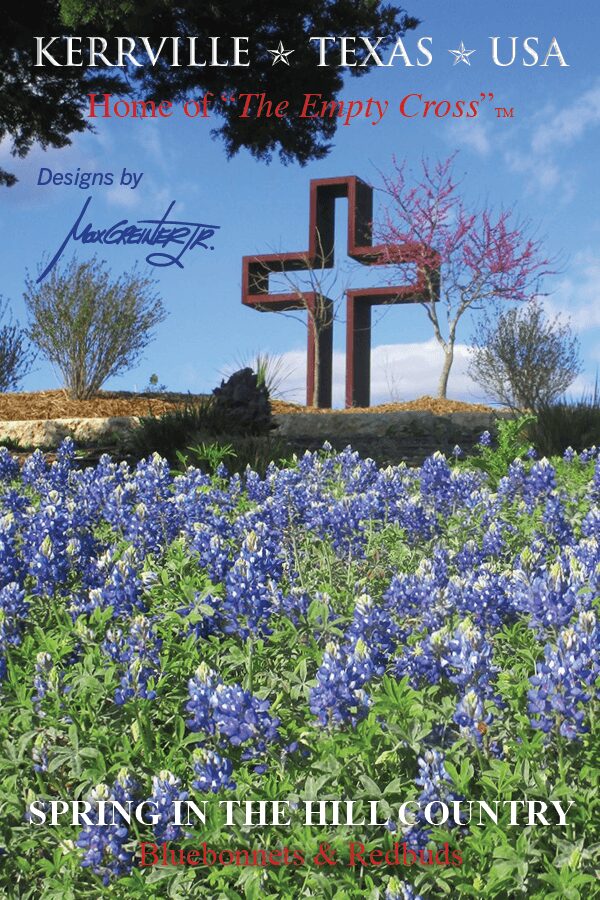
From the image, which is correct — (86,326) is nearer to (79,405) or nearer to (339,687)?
(79,405)

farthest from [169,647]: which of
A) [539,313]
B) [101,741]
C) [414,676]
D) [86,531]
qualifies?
[539,313]

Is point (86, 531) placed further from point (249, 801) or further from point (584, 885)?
point (584, 885)

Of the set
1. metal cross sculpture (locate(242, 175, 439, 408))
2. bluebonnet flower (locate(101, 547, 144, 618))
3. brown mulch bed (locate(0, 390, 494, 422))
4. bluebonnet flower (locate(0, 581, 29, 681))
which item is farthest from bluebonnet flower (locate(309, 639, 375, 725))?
metal cross sculpture (locate(242, 175, 439, 408))

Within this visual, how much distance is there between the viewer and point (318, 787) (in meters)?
2.60

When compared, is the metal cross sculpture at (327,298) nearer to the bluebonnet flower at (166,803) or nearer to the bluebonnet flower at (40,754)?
the bluebonnet flower at (40,754)

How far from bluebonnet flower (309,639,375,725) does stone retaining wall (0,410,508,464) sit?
8.72 m

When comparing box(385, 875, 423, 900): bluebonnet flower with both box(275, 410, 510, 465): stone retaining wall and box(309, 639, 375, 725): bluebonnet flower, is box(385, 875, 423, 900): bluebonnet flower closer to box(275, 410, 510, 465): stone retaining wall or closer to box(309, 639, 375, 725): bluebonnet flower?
box(309, 639, 375, 725): bluebonnet flower

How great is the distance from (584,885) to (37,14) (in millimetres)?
15133

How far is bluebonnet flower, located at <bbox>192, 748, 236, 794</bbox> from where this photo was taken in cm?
264

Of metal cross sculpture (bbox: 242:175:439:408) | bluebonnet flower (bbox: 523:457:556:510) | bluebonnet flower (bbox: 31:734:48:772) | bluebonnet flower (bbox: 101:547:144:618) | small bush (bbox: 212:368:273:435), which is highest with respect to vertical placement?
metal cross sculpture (bbox: 242:175:439:408)

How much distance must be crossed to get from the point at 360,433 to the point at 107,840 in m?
12.1

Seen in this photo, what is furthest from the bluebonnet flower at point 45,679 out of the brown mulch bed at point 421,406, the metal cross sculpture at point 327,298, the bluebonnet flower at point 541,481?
the metal cross sculpture at point 327,298

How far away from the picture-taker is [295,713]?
11.1 feet

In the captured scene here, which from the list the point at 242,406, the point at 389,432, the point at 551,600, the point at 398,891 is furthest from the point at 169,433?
the point at 398,891
